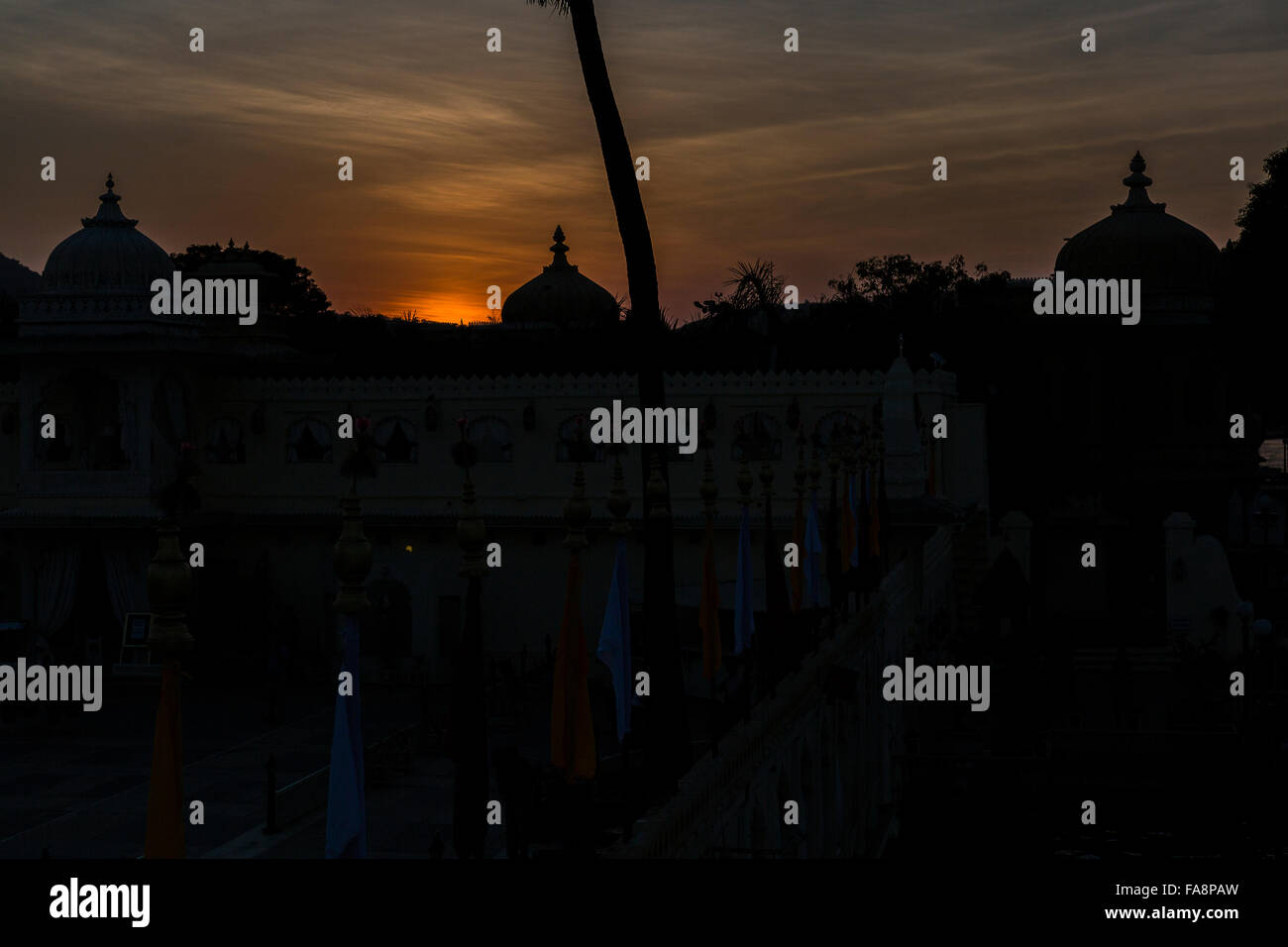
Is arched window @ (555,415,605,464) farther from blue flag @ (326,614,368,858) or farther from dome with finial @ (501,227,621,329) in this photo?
blue flag @ (326,614,368,858)

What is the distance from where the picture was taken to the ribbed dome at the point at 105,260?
3834cm

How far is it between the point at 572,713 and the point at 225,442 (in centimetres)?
2969

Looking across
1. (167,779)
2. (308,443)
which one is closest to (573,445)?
(308,443)

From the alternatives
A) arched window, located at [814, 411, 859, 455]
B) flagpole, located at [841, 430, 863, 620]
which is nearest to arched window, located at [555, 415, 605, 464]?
arched window, located at [814, 411, 859, 455]

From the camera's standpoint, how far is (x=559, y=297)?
57344mm

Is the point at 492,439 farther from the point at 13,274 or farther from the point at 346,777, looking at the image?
the point at 13,274

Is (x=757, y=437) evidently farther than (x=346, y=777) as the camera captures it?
Yes

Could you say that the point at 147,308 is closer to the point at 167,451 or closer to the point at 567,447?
the point at 167,451

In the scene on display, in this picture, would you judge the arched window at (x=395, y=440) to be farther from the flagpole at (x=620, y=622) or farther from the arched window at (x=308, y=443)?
the flagpole at (x=620, y=622)

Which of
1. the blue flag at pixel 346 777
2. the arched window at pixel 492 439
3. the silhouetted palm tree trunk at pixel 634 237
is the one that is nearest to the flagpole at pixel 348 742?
the blue flag at pixel 346 777

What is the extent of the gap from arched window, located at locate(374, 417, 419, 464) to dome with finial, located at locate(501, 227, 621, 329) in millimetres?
17448

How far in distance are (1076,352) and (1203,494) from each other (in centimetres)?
546

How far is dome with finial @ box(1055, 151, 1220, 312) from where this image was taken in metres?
47.5

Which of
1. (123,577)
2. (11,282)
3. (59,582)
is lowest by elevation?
(59,582)
